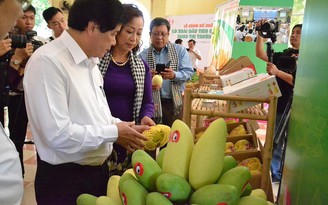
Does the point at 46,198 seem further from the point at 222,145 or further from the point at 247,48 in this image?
the point at 247,48

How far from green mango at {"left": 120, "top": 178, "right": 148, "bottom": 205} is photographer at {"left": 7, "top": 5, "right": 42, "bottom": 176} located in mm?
2102

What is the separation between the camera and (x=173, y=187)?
685 millimetres

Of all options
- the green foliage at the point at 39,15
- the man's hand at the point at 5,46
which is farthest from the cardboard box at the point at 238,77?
the green foliage at the point at 39,15

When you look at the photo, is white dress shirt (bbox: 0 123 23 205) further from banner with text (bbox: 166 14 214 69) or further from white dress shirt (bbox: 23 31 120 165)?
banner with text (bbox: 166 14 214 69)

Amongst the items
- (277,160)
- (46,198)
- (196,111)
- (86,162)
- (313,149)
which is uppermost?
(313,149)

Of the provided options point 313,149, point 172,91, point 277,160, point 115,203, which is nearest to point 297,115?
point 313,149

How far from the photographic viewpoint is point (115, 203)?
2.56 feet

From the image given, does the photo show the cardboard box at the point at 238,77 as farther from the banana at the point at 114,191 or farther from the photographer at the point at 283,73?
the photographer at the point at 283,73

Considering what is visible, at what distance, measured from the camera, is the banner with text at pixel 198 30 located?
9281 millimetres

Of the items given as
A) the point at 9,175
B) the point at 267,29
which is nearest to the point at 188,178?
the point at 9,175

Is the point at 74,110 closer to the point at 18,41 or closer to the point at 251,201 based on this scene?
the point at 251,201

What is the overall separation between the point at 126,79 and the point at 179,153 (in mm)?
1103

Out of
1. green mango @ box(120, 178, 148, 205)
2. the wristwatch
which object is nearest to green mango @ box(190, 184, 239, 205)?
green mango @ box(120, 178, 148, 205)

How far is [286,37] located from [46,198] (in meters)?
8.52
